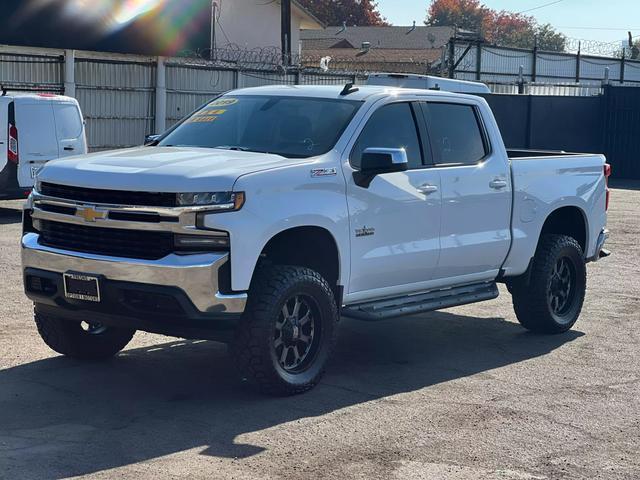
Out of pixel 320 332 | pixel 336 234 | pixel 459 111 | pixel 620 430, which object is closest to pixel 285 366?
pixel 320 332

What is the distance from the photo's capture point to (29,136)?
17.5 m

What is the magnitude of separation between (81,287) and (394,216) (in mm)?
2186

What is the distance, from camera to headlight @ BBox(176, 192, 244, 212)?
6.64m

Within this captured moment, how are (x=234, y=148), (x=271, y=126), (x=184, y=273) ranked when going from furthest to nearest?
1. (x=271, y=126)
2. (x=234, y=148)
3. (x=184, y=273)

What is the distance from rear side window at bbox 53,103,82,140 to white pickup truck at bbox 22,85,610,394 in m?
9.74

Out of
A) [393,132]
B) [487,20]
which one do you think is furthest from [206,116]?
[487,20]

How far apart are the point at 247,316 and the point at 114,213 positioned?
3.23 ft

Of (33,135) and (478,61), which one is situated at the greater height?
(478,61)

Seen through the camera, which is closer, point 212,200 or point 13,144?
point 212,200

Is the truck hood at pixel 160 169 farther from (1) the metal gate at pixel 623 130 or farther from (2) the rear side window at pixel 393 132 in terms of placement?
(1) the metal gate at pixel 623 130

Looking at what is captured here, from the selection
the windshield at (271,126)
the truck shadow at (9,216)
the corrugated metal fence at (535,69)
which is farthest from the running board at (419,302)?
the corrugated metal fence at (535,69)

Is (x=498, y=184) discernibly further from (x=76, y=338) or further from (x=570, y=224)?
(x=76, y=338)

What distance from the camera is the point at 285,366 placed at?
7207mm

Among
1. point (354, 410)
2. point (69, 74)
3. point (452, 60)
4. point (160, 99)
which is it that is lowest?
point (354, 410)
